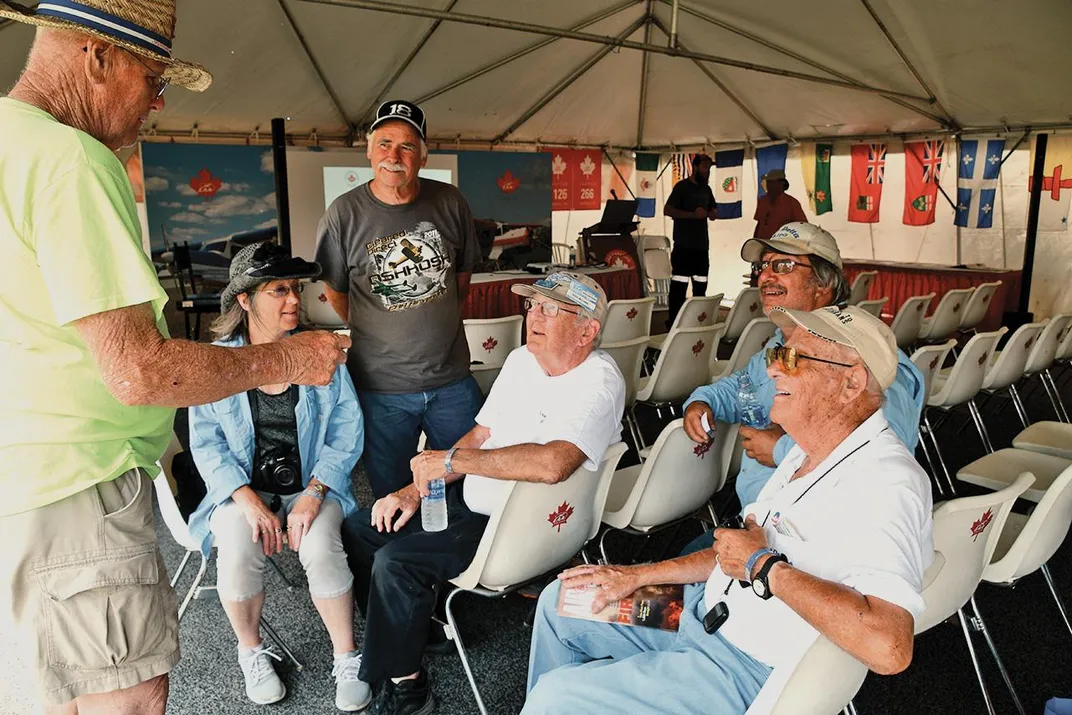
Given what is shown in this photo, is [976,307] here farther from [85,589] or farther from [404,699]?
[85,589]

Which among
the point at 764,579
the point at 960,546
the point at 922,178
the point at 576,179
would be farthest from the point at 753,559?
the point at 576,179

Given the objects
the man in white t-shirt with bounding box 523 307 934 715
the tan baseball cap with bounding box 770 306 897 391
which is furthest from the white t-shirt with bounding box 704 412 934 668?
the tan baseball cap with bounding box 770 306 897 391

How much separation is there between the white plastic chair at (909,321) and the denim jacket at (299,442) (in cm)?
461

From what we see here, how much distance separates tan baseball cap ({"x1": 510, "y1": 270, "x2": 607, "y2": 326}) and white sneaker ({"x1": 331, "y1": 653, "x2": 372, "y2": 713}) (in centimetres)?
132

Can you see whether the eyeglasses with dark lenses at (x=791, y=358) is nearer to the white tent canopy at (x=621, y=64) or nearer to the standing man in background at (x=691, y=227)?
the white tent canopy at (x=621, y=64)

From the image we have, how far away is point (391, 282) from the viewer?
9.62ft

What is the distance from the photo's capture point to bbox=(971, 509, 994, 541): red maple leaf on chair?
1912 millimetres

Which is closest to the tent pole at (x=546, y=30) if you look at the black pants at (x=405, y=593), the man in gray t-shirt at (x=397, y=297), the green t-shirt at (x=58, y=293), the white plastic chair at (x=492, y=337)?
the white plastic chair at (x=492, y=337)

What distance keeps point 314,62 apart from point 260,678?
713cm

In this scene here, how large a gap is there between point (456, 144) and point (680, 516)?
30.4 ft

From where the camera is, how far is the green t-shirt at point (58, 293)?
3.80 feet

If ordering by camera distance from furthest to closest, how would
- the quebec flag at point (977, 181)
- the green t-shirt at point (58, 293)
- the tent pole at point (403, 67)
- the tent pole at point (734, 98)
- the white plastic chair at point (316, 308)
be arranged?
the tent pole at point (734, 98) → the quebec flag at point (977, 181) → the tent pole at point (403, 67) → the white plastic chair at point (316, 308) → the green t-shirt at point (58, 293)

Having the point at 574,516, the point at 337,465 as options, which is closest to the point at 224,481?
the point at 337,465

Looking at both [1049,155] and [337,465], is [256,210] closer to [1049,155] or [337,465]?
[337,465]
